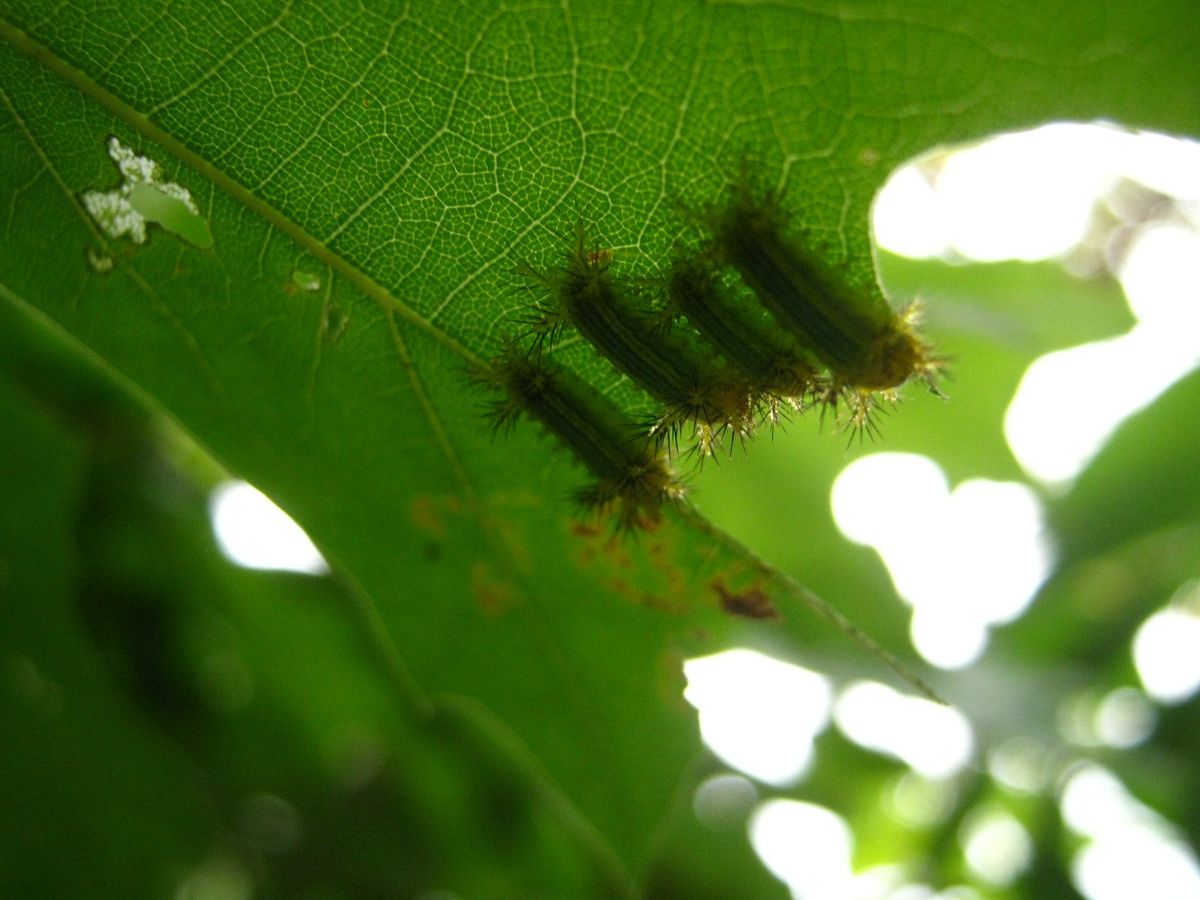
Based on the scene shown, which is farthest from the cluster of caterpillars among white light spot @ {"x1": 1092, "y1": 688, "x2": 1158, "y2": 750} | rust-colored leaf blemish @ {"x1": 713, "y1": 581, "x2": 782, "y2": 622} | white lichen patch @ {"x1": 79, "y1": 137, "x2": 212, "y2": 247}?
white light spot @ {"x1": 1092, "y1": 688, "x2": 1158, "y2": 750}

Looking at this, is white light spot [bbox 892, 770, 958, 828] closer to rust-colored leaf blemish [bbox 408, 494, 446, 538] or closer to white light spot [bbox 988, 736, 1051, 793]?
white light spot [bbox 988, 736, 1051, 793]

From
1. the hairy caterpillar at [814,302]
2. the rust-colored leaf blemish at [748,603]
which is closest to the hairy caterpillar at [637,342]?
the hairy caterpillar at [814,302]

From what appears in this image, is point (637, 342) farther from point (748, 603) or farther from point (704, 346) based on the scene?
point (748, 603)

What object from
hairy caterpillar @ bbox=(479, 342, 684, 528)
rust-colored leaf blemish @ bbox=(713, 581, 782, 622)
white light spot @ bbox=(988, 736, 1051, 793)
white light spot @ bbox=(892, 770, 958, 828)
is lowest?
rust-colored leaf blemish @ bbox=(713, 581, 782, 622)

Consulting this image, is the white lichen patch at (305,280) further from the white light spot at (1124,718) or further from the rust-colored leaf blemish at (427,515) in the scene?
the white light spot at (1124,718)

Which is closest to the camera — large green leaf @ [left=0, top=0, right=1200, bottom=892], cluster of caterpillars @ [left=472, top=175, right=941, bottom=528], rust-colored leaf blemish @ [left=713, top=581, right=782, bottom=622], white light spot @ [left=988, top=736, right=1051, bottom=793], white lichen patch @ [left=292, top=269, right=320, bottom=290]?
large green leaf @ [left=0, top=0, right=1200, bottom=892]

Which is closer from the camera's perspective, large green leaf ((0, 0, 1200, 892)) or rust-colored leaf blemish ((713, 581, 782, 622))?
large green leaf ((0, 0, 1200, 892))

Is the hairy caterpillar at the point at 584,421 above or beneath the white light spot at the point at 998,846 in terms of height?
beneath

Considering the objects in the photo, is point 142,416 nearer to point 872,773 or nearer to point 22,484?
point 22,484
